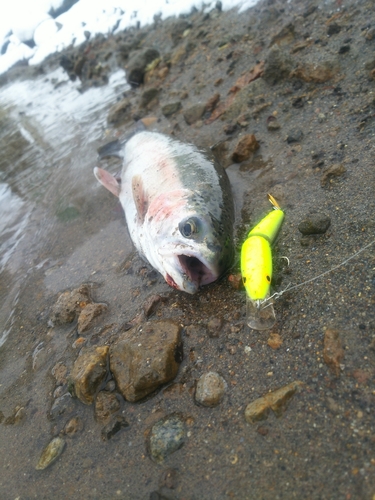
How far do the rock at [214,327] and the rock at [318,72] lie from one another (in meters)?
3.74

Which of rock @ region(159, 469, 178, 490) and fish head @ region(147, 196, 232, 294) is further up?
fish head @ region(147, 196, 232, 294)

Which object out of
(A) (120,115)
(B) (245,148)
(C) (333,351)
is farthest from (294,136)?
(A) (120,115)

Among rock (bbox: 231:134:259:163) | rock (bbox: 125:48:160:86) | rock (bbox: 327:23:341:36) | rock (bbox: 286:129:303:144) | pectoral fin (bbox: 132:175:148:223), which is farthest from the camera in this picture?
rock (bbox: 125:48:160:86)

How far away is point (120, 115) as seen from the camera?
314 inches

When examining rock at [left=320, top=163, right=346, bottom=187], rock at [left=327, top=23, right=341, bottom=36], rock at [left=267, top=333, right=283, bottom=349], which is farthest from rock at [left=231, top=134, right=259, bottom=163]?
rock at [left=267, top=333, right=283, bottom=349]

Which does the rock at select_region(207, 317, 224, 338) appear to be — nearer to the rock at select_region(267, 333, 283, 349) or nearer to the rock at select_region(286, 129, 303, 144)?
the rock at select_region(267, 333, 283, 349)

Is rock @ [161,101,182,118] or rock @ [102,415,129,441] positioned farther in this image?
rock @ [161,101,182,118]

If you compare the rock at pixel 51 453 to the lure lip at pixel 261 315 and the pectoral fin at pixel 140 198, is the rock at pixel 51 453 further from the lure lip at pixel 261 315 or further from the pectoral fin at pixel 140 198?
the pectoral fin at pixel 140 198

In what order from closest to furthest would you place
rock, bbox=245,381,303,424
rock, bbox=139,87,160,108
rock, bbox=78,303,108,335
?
rock, bbox=245,381,303,424 < rock, bbox=78,303,108,335 < rock, bbox=139,87,160,108

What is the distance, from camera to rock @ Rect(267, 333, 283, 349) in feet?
8.38

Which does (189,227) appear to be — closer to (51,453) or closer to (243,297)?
(243,297)

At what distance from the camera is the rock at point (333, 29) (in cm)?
540

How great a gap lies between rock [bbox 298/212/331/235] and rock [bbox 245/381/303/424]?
54.0 inches

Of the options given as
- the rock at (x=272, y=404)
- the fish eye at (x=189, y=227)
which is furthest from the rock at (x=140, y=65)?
the rock at (x=272, y=404)
